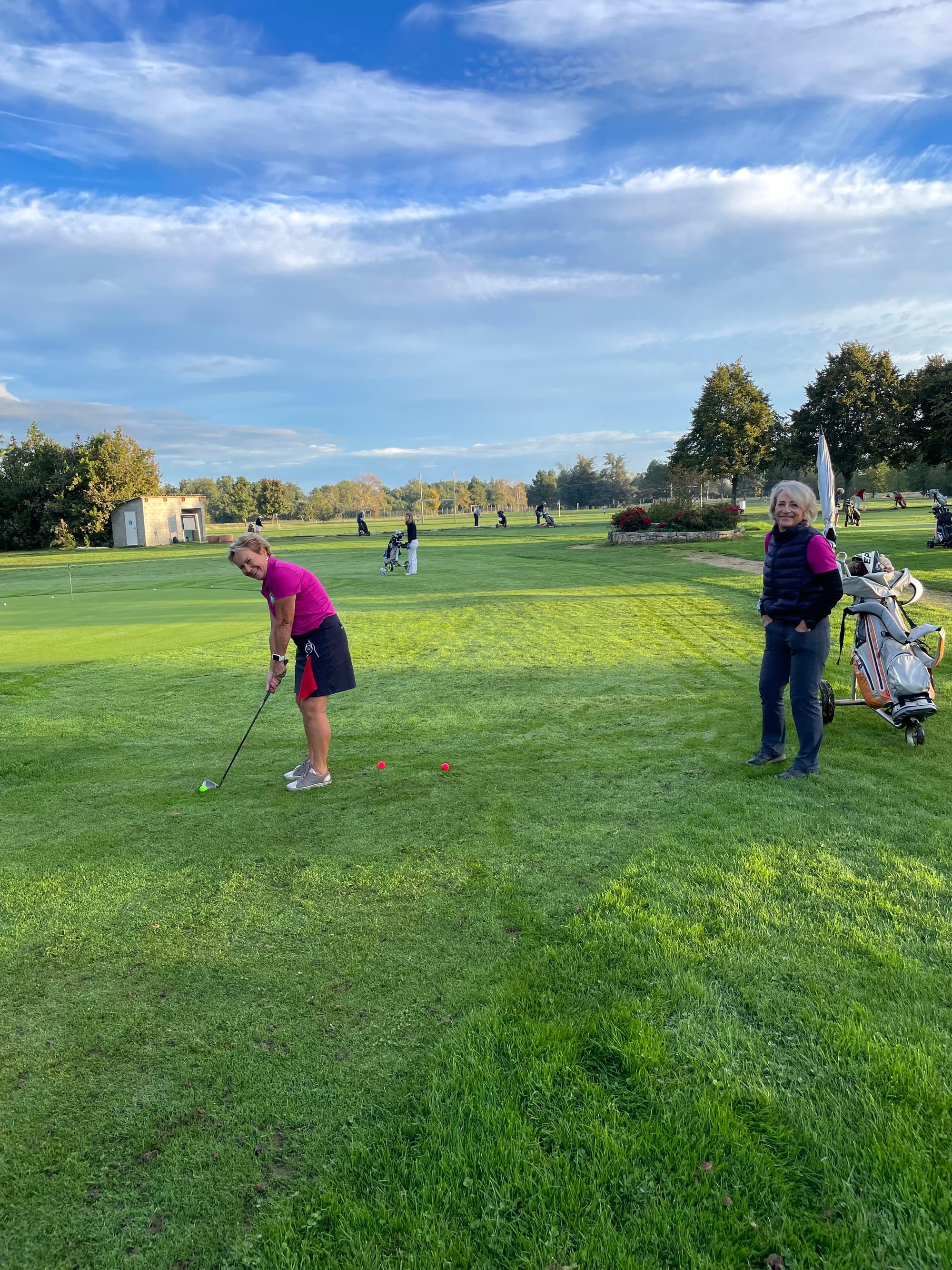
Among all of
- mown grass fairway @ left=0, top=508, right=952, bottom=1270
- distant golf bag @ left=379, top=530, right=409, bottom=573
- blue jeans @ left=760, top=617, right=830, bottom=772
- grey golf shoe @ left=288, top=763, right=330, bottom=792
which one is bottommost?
mown grass fairway @ left=0, top=508, right=952, bottom=1270

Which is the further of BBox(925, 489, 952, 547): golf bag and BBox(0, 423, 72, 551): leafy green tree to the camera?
BBox(0, 423, 72, 551): leafy green tree

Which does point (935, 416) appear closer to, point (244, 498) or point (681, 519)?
point (681, 519)

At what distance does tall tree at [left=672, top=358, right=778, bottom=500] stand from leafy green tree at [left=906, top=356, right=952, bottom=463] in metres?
10.0

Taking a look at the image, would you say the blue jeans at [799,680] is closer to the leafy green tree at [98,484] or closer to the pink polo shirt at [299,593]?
the pink polo shirt at [299,593]

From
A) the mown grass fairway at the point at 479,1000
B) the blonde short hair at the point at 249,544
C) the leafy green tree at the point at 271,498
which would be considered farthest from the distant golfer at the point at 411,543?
the leafy green tree at the point at 271,498

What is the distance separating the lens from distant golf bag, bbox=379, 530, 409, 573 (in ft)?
73.4

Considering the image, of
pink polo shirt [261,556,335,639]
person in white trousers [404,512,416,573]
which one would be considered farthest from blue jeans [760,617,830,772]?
person in white trousers [404,512,416,573]

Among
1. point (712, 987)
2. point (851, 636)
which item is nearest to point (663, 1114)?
point (712, 987)

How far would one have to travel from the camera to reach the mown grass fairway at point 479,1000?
211 cm

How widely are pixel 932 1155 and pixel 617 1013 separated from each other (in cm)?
106

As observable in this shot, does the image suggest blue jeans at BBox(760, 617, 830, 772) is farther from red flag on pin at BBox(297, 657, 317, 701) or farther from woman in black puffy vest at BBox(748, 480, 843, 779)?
red flag on pin at BBox(297, 657, 317, 701)

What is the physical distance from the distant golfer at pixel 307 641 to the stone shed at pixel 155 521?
4883 centimetres

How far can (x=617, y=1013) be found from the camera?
2.86 m

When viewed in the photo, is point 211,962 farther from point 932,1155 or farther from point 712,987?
point 932,1155
